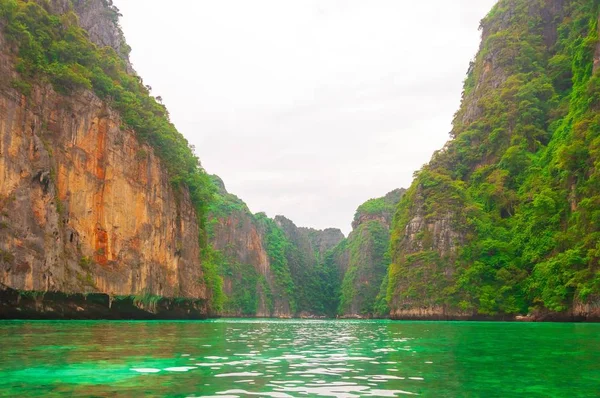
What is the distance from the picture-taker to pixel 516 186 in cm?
6644

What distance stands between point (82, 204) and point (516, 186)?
51.8 meters

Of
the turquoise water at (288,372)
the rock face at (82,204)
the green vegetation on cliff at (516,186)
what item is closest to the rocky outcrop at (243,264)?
the green vegetation on cliff at (516,186)

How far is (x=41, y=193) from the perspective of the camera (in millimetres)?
38812

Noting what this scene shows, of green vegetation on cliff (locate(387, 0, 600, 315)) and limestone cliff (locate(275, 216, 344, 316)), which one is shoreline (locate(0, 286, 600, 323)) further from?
limestone cliff (locate(275, 216, 344, 316))

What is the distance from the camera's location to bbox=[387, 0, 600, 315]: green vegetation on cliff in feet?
153

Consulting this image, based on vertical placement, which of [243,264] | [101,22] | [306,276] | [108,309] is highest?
[101,22]

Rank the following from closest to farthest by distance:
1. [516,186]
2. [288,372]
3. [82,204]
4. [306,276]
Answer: [288,372], [82,204], [516,186], [306,276]

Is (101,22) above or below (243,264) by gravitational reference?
above

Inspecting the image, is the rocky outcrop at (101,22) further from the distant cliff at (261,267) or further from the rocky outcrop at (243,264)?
the rocky outcrop at (243,264)

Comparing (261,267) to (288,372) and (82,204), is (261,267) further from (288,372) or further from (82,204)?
(288,372)

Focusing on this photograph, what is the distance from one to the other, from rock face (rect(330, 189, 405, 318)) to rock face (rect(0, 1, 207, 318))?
82379mm

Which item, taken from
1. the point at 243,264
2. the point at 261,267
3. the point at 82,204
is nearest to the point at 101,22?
the point at 82,204

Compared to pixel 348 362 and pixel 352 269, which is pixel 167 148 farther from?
pixel 352 269

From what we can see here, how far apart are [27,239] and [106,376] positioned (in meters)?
31.3
